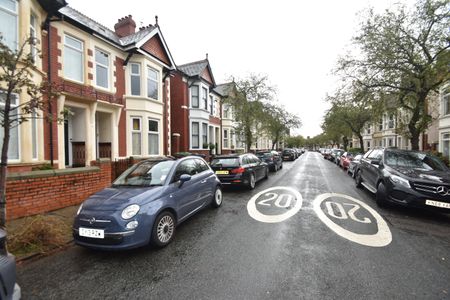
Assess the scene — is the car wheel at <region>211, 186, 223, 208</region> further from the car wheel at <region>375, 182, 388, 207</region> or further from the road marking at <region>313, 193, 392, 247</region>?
the car wheel at <region>375, 182, 388, 207</region>

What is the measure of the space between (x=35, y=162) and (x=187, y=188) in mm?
5604

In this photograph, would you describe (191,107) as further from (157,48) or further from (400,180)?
(400,180)

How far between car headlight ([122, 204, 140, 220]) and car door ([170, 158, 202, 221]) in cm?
78

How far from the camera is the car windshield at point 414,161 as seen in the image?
6.15 meters

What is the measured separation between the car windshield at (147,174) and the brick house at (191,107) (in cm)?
1032

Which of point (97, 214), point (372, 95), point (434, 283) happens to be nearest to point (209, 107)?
point (372, 95)

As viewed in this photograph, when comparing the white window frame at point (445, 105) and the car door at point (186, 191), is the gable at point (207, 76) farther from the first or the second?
the white window frame at point (445, 105)

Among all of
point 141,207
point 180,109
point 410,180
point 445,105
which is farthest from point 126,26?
point 445,105

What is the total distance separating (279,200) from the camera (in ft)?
22.7

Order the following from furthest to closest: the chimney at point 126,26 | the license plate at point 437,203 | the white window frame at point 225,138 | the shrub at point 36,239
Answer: the white window frame at point 225,138 < the chimney at point 126,26 < the license plate at point 437,203 < the shrub at point 36,239

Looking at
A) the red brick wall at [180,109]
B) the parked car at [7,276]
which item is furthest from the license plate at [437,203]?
the red brick wall at [180,109]

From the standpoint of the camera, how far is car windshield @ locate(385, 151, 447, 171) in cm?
615

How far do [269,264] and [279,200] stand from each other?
3.97 metres

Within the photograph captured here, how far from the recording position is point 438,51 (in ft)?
29.9
